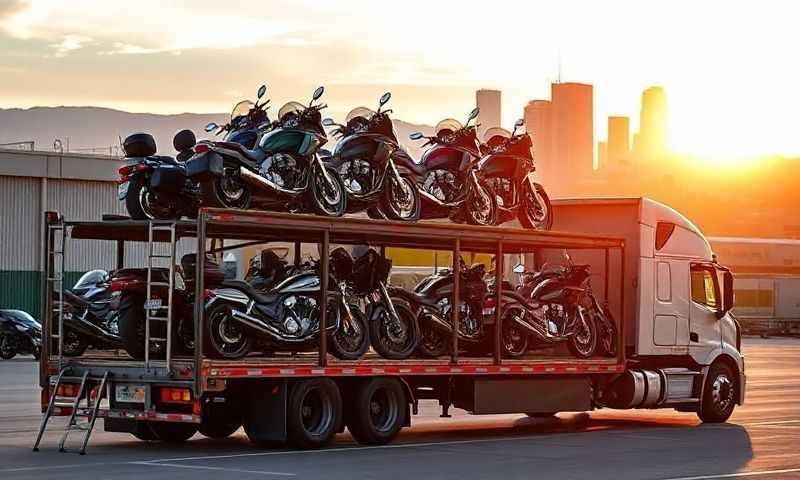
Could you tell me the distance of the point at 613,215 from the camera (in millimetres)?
22812

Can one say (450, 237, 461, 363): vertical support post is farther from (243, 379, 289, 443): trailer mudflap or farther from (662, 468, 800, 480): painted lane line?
(662, 468, 800, 480): painted lane line

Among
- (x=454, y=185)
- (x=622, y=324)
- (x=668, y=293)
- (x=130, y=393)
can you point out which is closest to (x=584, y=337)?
(x=622, y=324)

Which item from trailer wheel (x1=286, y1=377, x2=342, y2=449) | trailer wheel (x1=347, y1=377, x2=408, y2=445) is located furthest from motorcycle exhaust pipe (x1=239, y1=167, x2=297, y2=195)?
trailer wheel (x1=347, y1=377, x2=408, y2=445)

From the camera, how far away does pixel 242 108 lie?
64.4ft

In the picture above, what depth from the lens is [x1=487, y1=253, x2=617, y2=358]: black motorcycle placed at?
69.5 ft

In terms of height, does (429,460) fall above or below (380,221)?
below

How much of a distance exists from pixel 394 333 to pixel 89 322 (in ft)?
12.0

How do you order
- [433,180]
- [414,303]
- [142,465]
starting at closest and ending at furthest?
1. [142,465]
2. [414,303]
3. [433,180]

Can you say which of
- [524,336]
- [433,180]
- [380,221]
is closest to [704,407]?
[524,336]

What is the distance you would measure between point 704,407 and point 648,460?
20.2 ft

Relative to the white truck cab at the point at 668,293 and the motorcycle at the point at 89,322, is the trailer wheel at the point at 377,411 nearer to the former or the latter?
the motorcycle at the point at 89,322

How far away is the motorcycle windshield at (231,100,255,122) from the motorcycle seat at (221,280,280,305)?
2939 mm

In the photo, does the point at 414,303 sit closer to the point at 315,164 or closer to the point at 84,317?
the point at 315,164

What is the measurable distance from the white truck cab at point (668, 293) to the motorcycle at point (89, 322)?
25.4ft
